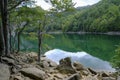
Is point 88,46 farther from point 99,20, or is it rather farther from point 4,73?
point 99,20

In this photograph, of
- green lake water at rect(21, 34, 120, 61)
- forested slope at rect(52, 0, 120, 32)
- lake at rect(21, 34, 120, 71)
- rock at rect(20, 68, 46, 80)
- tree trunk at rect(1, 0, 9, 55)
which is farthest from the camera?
forested slope at rect(52, 0, 120, 32)

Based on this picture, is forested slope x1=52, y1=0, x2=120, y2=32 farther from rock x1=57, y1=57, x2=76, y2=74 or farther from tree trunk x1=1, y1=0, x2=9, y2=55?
tree trunk x1=1, y1=0, x2=9, y2=55

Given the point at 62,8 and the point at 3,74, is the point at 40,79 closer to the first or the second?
the point at 3,74

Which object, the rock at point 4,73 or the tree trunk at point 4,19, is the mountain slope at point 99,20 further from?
the rock at point 4,73

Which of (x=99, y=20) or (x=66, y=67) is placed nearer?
(x=66, y=67)

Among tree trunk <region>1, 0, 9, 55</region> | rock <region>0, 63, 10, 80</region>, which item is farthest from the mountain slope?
rock <region>0, 63, 10, 80</region>

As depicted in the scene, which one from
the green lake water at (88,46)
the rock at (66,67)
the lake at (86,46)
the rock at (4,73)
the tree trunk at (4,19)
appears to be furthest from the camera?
the green lake water at (88,46)

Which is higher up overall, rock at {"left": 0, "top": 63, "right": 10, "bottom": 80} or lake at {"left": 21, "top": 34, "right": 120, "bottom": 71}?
rock at {"left": 0, "top": 63, "right": 10, "bottom": 80}

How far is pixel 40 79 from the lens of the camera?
1416 cm

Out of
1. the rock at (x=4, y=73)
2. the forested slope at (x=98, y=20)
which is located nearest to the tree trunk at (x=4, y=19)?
the rock at (x=4, y=73)

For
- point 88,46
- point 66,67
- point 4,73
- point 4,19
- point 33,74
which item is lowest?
point 88,46

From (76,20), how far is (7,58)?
16801 centimetres

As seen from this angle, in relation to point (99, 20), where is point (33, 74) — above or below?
above

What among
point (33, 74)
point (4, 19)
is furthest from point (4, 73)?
point (4, 19)
